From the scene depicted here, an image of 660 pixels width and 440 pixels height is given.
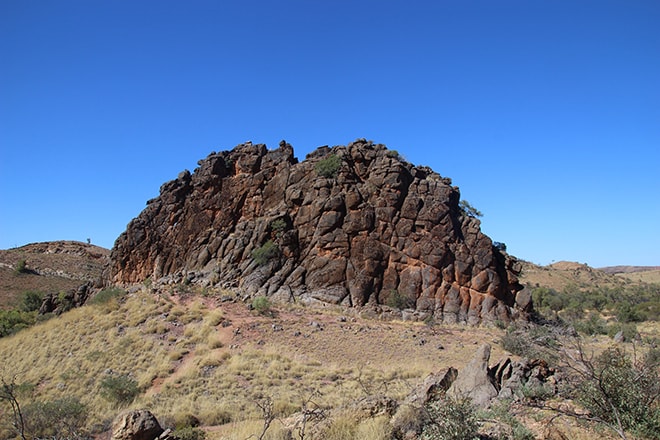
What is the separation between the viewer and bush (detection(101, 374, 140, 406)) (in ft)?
44.5

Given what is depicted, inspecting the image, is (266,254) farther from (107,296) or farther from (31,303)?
(31,303)

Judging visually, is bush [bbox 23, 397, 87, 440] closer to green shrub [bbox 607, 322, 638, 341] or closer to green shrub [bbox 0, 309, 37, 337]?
green shrub [bbox 0, 309, 37, 337]

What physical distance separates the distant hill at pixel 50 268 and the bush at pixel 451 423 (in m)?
40.8

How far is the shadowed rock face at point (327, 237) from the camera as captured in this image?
26078 mm

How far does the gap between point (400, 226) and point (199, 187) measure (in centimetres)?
1689

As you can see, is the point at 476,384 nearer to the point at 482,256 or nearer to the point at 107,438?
the point at 107,438

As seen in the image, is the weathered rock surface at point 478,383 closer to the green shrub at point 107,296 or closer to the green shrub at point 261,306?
the green shrub at point 261,306

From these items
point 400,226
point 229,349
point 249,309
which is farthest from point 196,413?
point 400,226

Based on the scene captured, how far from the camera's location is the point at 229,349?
59.8 ft

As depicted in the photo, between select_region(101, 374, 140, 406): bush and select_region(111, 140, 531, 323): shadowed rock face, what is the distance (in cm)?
1251

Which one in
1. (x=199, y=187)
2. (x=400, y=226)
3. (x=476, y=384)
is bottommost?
(x=476, y=384)

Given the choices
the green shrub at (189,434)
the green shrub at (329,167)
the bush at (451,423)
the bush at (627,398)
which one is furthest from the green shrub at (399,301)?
the bush at (451,423)

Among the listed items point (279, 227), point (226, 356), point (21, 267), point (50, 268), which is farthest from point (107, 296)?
point (50, 268)

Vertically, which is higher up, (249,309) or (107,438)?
(249,309)
